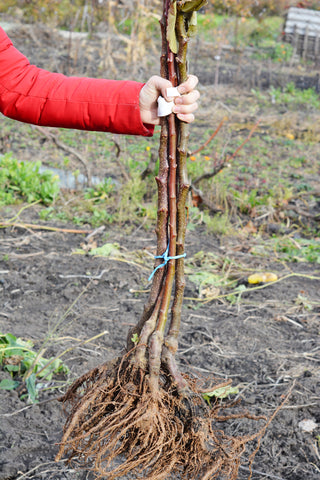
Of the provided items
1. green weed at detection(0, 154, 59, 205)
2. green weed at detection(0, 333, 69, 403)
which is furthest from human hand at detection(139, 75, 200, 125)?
green weed at detection(0, 154, 59, 205)

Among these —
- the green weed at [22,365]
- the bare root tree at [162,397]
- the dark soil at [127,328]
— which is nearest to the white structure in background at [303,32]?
the dark soil at [127,328]

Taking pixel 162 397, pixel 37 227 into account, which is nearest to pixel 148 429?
pixel 162 397

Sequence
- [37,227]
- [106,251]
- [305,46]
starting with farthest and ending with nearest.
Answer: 1. [305,46]
2. [37,227]
3. [106,251]

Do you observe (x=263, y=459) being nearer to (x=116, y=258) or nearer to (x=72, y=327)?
(x=72, y=327)

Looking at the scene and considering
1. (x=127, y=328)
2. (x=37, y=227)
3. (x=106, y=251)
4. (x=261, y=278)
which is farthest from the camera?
(x=37, y=227)

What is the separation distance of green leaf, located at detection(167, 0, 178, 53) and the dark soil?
112cm

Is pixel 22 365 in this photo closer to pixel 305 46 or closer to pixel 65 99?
pixel 65 99

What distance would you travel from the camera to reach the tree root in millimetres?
1620

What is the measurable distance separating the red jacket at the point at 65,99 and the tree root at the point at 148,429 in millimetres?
799

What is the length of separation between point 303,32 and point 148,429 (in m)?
13.7

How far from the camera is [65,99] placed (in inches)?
68.4

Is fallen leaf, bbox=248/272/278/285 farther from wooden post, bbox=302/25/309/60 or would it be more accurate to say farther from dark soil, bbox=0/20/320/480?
wooden post, bbox=302/25/309/60

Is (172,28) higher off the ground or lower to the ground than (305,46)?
higher

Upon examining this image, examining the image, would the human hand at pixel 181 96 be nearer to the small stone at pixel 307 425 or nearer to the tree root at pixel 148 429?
the tree root at pixel 148 429
